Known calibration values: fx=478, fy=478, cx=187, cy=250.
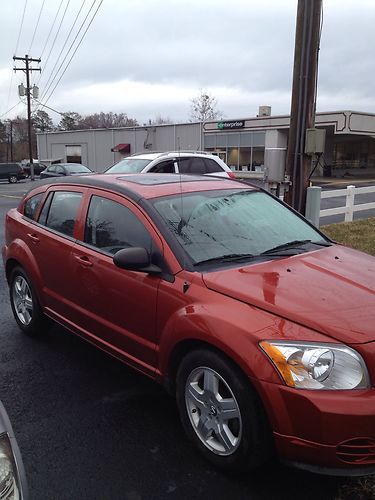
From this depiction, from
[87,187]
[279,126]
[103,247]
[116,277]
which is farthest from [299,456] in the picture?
[279,126]

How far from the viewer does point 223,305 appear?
2.75 meters

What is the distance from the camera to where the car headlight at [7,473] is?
1.80 meters

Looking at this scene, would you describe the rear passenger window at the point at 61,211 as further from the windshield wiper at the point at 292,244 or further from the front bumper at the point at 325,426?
the front bumper at the point at 325,426

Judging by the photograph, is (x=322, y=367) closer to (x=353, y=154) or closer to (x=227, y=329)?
(x=227, y=329)

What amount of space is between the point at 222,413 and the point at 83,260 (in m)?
1.70

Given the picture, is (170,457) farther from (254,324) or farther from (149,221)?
(149,221)

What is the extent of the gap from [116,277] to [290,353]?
4.88 ft

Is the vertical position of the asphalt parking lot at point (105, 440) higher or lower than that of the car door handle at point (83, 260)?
lower

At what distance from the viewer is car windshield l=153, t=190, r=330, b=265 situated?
3314mm

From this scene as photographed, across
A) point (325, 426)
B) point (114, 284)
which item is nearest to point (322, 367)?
point (325, 426)

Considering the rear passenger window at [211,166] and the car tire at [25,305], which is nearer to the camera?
the car tire at [25,305]

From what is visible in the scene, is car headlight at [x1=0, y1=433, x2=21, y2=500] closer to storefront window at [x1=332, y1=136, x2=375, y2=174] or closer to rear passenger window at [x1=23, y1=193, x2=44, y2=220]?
rear passenger window at [x1=23, y1=193, x2=44, y2=220]

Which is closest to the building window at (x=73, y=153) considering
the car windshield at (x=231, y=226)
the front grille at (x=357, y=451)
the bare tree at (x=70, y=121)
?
the bare tree at (x=70, y=121)

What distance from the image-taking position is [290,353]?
2.42m
